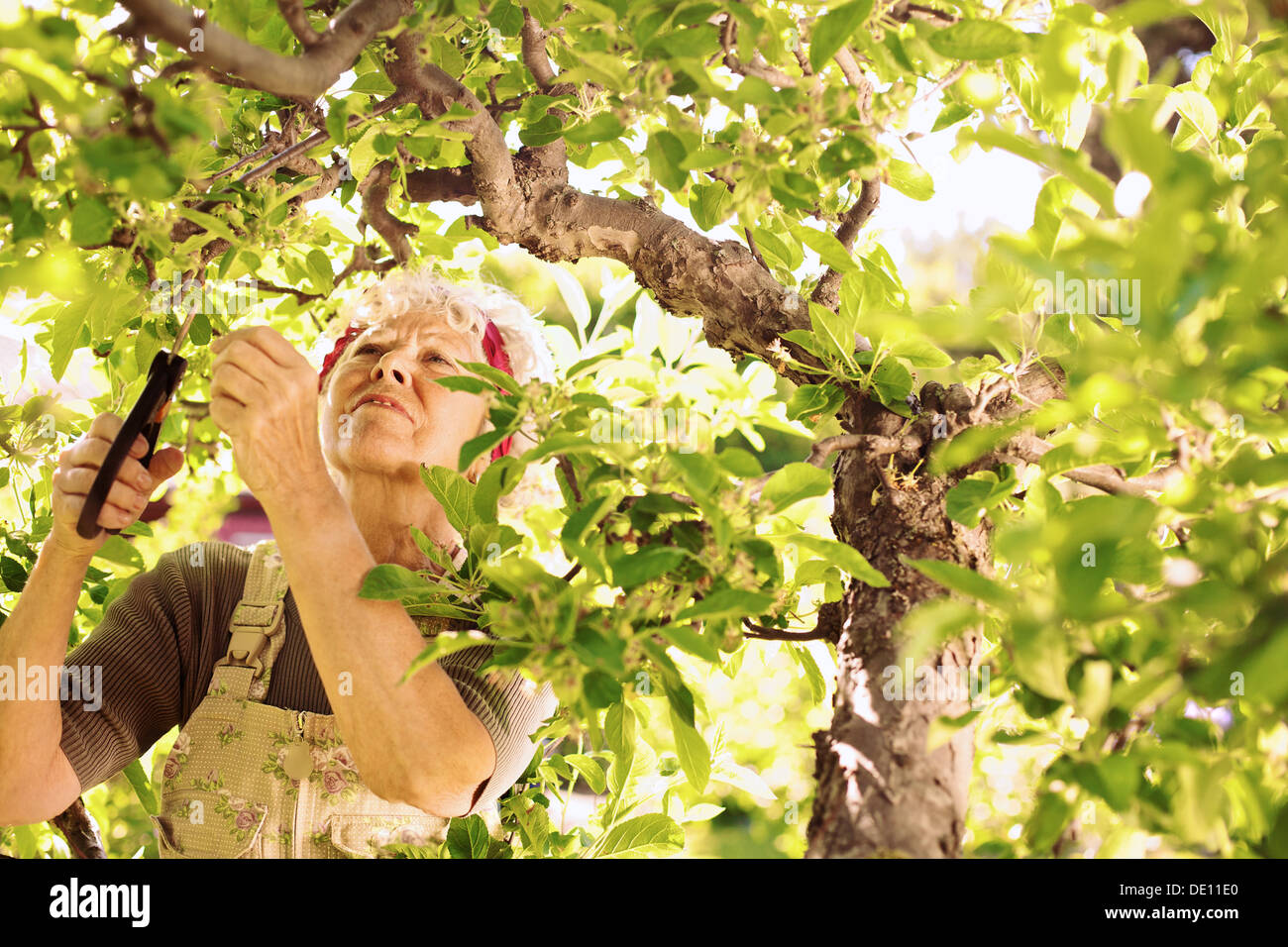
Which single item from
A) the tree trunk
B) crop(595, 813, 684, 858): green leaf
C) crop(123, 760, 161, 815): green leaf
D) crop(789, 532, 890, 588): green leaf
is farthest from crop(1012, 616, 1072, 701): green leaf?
crop(123, 760, 161, 815): green leaf

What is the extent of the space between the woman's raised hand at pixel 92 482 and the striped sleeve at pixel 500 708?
436 millimetres

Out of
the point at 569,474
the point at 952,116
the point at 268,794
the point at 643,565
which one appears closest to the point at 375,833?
the point at 268,794

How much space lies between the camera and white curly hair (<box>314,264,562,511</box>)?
1.67 metres

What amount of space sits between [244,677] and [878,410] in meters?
0.99

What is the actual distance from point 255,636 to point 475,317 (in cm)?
62

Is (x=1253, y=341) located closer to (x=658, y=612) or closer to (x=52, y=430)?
(x=658, y=612)

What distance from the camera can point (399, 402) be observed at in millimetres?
1518

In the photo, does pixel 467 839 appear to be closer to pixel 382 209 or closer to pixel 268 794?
pixel 268 794

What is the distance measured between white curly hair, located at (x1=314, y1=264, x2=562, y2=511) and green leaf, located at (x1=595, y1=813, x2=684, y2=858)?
22.0 inches

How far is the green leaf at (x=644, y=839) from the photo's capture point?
141cm

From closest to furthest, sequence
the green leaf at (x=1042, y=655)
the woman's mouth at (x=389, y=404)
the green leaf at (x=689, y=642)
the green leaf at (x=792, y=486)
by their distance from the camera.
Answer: the green leaf at (x=1042, y=655) < the green leaf at (x=689, y=642) < the green leaf at (x=792, y=486) < the woman's mouth at (x=389, y=404)

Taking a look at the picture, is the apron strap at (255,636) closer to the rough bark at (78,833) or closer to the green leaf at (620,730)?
the rough bark at (78,833)

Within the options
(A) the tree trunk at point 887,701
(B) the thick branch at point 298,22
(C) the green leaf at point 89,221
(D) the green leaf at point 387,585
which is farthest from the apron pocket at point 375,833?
(B) the thick branch at point 298,22

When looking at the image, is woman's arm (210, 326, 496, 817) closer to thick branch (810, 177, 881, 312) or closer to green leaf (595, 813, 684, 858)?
green leaf (595, 813, 684, 858)
